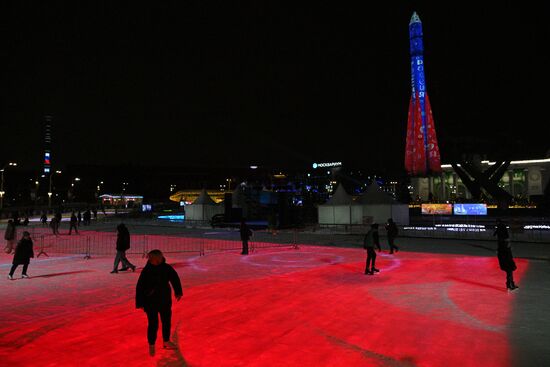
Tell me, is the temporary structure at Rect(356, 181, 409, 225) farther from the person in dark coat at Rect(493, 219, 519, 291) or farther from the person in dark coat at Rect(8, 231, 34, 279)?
the person in dark coat at Rect(8, 231, 34, 279)

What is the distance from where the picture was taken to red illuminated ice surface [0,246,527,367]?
19.7 feet

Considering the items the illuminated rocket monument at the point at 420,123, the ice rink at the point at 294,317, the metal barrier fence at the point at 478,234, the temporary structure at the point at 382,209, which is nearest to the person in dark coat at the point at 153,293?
the ice rink at the point at 294,317

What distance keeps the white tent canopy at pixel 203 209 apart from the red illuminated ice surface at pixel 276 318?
90.6 feet

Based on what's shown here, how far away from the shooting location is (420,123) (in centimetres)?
6322

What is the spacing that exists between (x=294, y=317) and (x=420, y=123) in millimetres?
60290

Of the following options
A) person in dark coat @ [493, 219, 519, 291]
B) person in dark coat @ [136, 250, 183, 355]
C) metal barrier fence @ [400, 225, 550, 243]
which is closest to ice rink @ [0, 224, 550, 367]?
person in dark coat @ [493, 219, 519, 291]

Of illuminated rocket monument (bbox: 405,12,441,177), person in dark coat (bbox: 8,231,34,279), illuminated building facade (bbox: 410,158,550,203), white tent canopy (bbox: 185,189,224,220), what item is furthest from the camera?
illuminated building facade (bbox: 410,158,550,203)

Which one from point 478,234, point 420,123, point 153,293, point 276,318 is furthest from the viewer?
point 420,123

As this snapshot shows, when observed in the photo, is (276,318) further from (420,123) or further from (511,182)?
(511,182)

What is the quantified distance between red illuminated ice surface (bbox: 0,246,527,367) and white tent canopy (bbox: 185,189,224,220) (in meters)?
27.6

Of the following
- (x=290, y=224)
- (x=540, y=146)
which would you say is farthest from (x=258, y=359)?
(x=540, y=146)

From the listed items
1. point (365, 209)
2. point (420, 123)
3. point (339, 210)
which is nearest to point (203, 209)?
point (339, 210)

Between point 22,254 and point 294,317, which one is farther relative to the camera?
point 22,254

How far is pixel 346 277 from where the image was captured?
1215 centimetres
